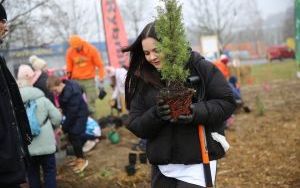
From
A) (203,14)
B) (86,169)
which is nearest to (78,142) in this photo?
(86,169)

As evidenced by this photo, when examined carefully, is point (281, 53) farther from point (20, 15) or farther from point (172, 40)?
point (172, 40)

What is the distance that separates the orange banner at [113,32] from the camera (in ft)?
35.5

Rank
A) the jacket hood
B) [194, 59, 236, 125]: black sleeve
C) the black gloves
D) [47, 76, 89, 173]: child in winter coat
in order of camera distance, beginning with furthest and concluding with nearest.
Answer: [47, 76, 89, 173]: child in winter coat < the jacket hood < [194, 59, 236, 125]: black sleeve < the black gloves

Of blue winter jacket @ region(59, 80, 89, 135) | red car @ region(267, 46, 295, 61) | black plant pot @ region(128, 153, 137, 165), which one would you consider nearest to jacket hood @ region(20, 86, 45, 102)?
blue winter jacket @ region(59, 80, 89, 135)

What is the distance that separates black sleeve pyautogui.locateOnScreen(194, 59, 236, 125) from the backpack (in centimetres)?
279

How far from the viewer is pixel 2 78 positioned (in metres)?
2.93

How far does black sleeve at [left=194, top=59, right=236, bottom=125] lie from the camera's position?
2.62 metres

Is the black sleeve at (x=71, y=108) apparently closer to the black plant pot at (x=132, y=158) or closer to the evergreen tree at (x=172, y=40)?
the black plant pot at (x=132, y=158)

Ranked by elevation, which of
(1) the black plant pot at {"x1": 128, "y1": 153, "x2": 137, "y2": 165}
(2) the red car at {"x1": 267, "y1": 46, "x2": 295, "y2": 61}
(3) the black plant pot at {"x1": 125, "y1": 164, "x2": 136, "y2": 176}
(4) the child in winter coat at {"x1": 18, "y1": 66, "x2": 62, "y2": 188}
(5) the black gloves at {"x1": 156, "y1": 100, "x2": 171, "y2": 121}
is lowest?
(2) the red car at {"x1": 267, "y1": 46, "x2": 295, "y2": 61}

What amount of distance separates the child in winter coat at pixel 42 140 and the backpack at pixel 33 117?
0.09 feet

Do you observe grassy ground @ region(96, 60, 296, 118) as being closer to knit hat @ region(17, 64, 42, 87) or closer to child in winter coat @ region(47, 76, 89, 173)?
child in winter coat @ region(47, 76, 89, 173)

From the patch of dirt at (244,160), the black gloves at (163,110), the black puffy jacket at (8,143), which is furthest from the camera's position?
the patch of dirt at (244,160)

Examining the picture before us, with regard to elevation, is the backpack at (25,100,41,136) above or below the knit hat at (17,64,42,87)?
below

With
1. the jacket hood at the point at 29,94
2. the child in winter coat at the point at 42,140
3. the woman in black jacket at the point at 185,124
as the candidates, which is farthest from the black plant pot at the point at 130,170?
the woman in black jacket at the point at 185,124
